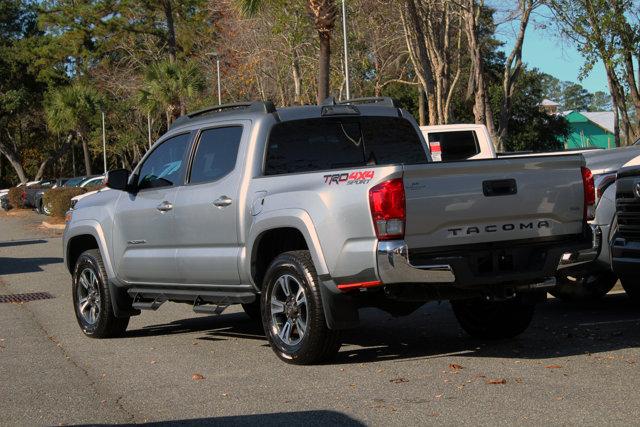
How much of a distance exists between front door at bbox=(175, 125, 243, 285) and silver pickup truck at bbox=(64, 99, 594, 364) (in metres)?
0.01

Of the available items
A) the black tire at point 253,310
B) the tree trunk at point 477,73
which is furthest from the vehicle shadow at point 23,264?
the tree trunk at point 477,73

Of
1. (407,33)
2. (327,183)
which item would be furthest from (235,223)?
(407,33)

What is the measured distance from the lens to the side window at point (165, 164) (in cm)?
943

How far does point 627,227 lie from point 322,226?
2602 millimetres

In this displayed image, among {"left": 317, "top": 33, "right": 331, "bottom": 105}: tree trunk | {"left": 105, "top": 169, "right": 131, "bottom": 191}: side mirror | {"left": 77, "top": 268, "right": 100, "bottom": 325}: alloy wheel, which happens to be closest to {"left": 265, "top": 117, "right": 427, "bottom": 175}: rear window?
{"left": 105, "top": 169, "right": 131, "bottom": 191}: side mirror

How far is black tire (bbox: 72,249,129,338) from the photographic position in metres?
9.95

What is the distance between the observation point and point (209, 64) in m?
52.9

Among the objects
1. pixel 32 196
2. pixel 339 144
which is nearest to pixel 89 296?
pixel 339 144

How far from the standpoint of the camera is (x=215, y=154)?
8.98 meters

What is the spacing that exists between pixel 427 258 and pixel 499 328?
183 cm

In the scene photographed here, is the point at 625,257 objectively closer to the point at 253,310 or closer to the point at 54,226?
the point at 253,310

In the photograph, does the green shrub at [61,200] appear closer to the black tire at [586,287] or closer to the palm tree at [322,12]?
the palm tree at [322,12]

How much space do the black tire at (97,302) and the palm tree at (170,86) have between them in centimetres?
3287

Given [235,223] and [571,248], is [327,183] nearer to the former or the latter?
[235,223]
